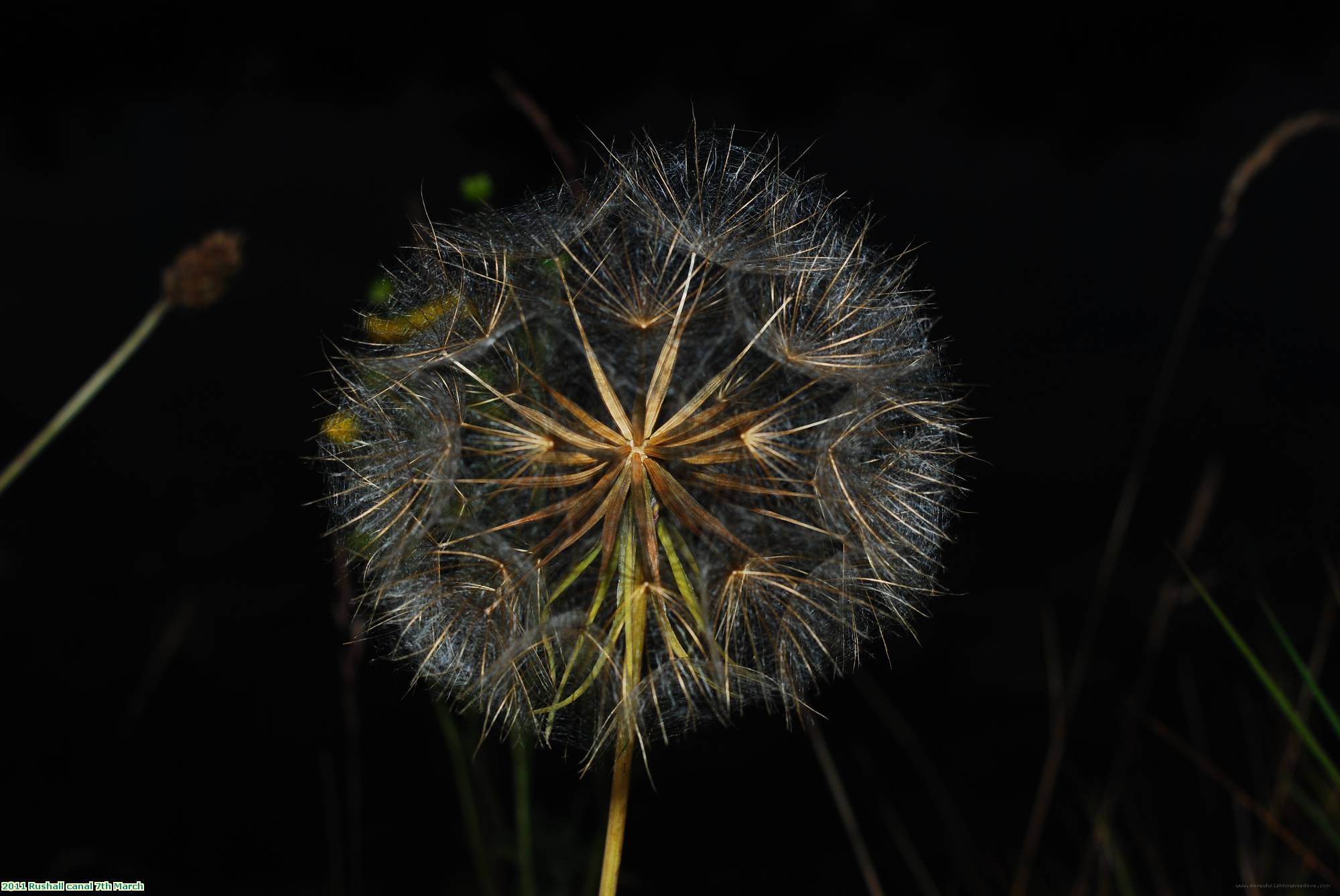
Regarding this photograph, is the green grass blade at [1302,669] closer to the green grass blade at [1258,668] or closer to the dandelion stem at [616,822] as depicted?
the green grass blade at [1258,668]

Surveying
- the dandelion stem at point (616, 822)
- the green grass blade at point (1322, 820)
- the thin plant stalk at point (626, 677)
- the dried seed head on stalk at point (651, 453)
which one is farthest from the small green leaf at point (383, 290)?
the green grass blade at point (1322, 820)

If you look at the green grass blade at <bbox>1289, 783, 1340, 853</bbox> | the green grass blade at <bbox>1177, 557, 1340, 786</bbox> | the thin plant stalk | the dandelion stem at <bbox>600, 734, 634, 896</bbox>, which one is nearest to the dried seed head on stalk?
the thin plant stalk

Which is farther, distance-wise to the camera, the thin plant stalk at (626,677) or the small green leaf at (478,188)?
the small green leaf at (478,188)

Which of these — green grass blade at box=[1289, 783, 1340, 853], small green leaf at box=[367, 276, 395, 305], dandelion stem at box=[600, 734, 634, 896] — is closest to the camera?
dandelion stem at box=[600, 734, 634, 896]

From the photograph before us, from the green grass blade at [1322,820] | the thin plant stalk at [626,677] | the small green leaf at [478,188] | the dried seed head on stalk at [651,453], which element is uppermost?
the small green leaf at [478,188]

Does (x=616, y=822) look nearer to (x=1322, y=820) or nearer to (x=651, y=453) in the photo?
(x=651, y=453)

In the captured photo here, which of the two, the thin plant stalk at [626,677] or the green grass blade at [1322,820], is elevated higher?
the thin plant stalk at [626,677]

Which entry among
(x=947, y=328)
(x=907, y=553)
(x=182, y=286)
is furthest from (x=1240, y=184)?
(x=947, y=328)

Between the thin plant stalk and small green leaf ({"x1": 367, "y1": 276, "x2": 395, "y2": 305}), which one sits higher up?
small green leaf ({"x1": 367, "y1": 276, "x2": 395, "y2": 305})

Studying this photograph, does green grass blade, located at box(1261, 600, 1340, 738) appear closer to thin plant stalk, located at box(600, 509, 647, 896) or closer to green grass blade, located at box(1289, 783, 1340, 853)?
green grass blade, located at box(1289, 783, 1340, 853)
